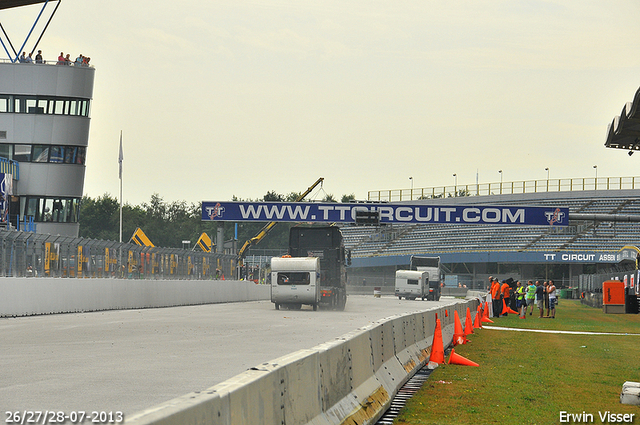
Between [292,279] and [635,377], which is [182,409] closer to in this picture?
[635,377]

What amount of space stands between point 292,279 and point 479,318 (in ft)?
30.0

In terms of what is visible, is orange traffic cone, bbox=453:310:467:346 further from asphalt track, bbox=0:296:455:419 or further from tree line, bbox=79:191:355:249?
tree line, bbox=79:191:355:249

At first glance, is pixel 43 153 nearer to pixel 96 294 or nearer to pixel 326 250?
pixel 326 250

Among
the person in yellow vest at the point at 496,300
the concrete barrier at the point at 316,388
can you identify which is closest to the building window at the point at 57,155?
the person in yellow vest at the point at 496,300

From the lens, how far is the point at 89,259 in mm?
29062

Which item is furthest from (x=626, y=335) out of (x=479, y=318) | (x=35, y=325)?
(x=35, y=325)

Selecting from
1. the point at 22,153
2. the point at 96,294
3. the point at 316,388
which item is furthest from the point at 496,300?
the point at 22,153

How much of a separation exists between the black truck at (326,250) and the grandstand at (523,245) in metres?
39.5

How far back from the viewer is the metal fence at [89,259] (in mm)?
24609

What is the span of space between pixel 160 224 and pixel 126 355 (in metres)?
137

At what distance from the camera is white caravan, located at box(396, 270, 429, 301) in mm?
64875

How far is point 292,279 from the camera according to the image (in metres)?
35.1

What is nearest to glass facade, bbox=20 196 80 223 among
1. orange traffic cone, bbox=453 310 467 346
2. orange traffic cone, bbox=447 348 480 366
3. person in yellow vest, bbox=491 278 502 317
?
person in yellow vest, bbox=491 278 502 317

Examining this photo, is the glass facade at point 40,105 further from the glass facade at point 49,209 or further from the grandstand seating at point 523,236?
A: the grandstand seating at point 523,236
